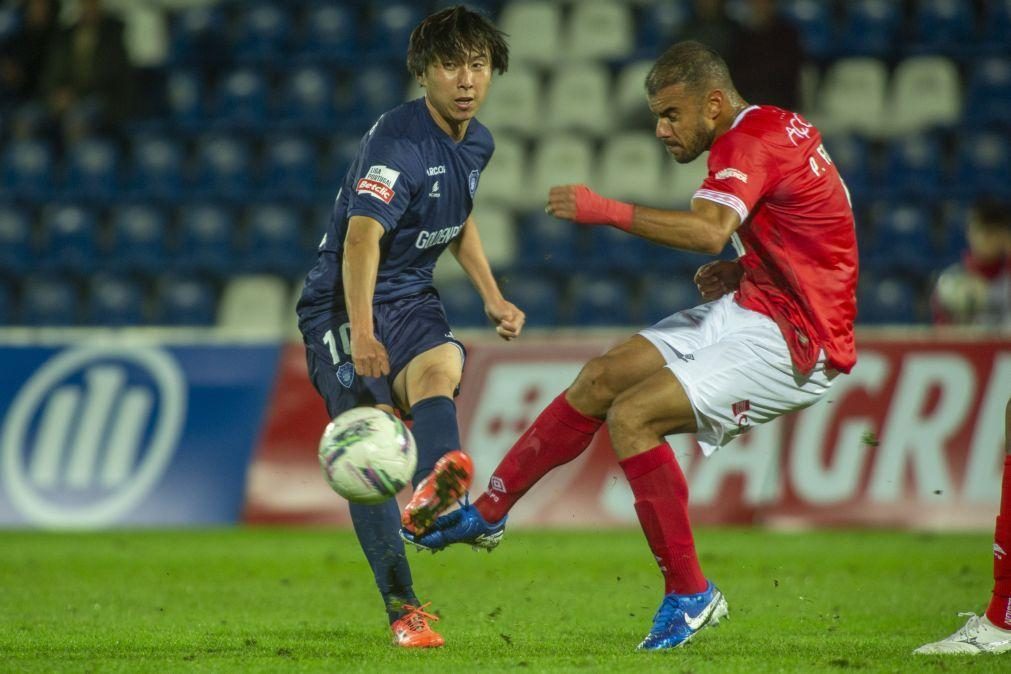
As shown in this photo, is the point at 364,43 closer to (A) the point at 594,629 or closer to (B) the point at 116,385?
(B) the point at 116,385

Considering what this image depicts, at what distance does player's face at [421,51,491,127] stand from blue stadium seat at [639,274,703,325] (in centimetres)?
653

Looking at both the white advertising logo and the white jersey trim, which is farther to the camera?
the white advertising logo

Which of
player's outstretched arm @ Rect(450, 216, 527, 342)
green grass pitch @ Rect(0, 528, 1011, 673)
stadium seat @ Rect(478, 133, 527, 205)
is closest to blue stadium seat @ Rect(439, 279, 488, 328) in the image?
stadium seat @ Rect(478, 133, 527, 205)

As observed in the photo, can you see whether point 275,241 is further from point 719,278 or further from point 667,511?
point 667,511

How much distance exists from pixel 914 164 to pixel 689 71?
8136mm

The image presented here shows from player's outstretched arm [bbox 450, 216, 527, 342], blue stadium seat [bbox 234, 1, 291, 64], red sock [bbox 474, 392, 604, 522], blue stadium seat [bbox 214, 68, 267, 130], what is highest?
blue stadium seat [bbox 234, 1, 291, 64]

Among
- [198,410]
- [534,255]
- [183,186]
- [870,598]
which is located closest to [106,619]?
[870,598]

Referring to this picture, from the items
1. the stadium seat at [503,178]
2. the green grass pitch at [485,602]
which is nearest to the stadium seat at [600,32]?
the stadium seat at [503,178]

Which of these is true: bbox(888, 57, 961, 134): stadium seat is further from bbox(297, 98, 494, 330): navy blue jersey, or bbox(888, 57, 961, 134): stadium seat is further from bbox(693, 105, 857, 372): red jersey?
bbox(297, 98, 494, 330): navy blue jersey

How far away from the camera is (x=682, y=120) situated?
17.9 feet

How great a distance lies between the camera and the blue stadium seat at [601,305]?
12227 millimetres

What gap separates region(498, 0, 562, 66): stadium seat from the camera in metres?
14.3

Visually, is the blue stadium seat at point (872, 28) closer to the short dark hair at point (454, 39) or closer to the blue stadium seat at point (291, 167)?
the blue stadium seat at point (291, 167)

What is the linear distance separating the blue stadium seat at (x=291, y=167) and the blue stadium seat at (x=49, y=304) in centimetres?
199
